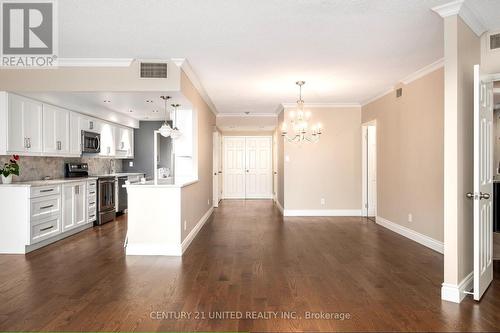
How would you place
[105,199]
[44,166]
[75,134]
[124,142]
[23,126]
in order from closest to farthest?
[23,126] → [44,166] → [75,134] → [105,199] → [124,142]

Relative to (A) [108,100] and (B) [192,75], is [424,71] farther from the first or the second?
(A) [108,100]

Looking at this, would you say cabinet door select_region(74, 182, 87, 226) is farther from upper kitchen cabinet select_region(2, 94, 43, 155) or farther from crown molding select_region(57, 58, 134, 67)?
crown molding select_region(57, 58, 134, 67)

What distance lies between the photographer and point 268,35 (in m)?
3.34

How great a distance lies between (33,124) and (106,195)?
2099 mm

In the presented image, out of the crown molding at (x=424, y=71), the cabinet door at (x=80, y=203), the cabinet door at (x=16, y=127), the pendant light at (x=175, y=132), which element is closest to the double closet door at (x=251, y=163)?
Answer: the pendant light at (x=175, y=132)

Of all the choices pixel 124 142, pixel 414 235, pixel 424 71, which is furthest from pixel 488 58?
pixel 124 142

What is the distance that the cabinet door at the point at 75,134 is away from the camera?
565cm

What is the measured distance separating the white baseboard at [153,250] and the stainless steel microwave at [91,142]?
9.17 ft

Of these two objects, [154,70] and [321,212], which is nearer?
[154,70]

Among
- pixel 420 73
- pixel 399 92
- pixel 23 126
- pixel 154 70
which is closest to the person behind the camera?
pixel 154 70

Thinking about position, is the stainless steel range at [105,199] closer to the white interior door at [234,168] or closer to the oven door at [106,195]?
the oven door at [106,195]

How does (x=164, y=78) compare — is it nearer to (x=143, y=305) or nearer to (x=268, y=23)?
(x=268, y=23)

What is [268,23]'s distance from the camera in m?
3.07

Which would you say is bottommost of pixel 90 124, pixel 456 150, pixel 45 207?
pixel 45 207
